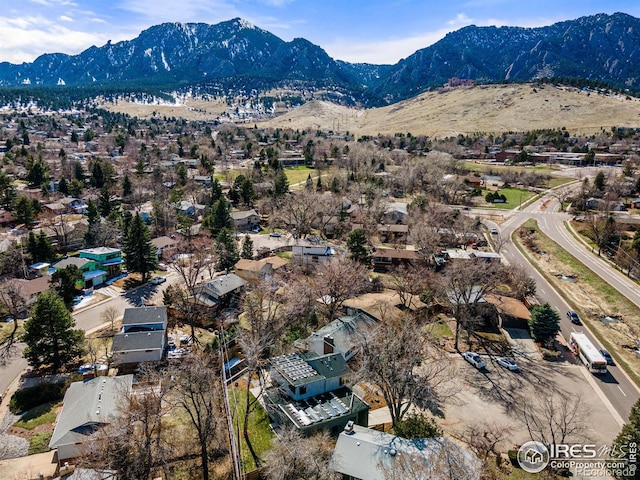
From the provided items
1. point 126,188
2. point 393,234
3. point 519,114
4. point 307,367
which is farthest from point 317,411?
point 519,114

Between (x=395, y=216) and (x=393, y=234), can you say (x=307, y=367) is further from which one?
(x=395, y=216)

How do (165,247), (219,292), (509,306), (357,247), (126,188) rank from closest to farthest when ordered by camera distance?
1. (509,306)
2. (219,292)
3. (357,247)
4. (165,247)
5. (126,188)


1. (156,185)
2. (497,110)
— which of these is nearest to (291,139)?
(156,185)

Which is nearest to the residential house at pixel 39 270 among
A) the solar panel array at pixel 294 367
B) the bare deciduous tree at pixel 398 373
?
the solar panel array at pixel 294 367

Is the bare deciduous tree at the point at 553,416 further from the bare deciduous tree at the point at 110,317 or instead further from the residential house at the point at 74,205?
the residential house at the point at 74,205

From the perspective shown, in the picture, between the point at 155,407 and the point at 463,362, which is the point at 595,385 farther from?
the point at 155,407

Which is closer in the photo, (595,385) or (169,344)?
(595,385)
